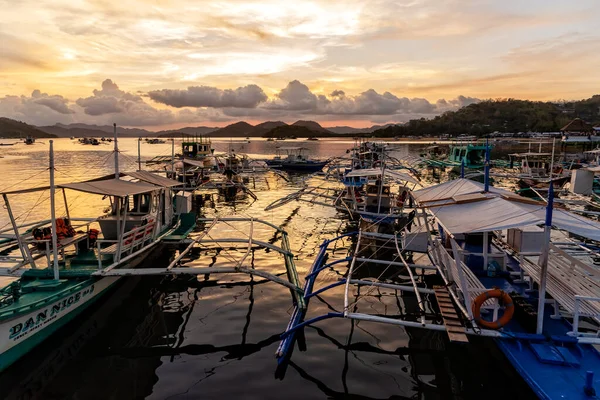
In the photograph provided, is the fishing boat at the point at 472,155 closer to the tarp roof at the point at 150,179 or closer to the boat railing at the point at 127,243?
the tarp roof at the point at 150,179

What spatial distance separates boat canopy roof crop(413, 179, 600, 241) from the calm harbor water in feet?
13.4

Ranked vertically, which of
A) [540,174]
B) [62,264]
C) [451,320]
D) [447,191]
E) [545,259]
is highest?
[447,191]

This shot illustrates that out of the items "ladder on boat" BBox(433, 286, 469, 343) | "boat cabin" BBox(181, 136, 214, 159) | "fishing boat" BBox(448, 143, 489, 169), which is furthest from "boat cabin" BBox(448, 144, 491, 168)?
"ladder on boat" BBox(433, 286, 469, 343)

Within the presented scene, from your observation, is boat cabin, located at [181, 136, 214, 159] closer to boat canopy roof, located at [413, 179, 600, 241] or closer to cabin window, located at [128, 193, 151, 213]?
cabin window, located at [128, 193, 151, 213]

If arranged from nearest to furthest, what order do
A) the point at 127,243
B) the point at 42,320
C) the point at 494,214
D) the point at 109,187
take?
the point at 494,214 < the point at 42,320 < the point at 109,187 < the point at 127,243

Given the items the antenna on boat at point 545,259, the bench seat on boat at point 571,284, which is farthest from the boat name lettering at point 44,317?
the bench seat on boat at point 571,284

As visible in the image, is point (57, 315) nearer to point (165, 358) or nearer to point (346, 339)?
point (165, 358)

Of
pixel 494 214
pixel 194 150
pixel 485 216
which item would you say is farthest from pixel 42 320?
pixel 194 150

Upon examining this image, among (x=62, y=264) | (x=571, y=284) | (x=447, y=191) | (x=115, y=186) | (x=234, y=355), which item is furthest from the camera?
(x=447, y=191)

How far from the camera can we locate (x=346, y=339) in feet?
42.4

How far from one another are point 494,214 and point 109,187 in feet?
43.8

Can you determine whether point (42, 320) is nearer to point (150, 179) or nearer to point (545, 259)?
point (150, 179)

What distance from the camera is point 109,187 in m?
14.3

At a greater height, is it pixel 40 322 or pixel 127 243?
pixel 127 243
